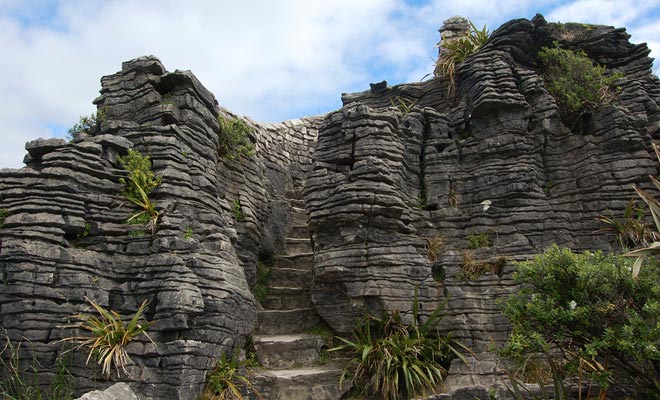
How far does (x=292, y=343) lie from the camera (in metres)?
9.51

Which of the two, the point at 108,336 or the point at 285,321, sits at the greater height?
the point at 285,321

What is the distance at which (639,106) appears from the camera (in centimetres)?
1098

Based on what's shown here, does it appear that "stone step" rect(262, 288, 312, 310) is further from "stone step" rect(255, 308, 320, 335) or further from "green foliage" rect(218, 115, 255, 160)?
"green foliage" rect(218, 115, 255, 160)

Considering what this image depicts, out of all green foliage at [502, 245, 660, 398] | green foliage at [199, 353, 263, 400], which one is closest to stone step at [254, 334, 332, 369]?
green foliage at [199, 353, 263, 400]

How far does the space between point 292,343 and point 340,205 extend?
8.91 feet

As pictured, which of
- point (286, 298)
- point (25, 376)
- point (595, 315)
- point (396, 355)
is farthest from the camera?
point (286, 298)

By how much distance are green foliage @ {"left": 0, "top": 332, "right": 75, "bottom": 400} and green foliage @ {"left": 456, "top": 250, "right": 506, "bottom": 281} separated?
6.61 m

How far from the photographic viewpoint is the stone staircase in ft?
28.6

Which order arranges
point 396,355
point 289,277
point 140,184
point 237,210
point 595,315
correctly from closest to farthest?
Result: 1. point 595,315
2. point 140,184
3. point 396,355
4. point 237,210
5. point 289,277

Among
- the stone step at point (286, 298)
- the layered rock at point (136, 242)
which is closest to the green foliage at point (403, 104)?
the layered rock at point (136, 242)

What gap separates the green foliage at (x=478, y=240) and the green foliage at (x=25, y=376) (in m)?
7.25

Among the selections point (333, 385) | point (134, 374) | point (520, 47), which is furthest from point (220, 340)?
point (520, 47)

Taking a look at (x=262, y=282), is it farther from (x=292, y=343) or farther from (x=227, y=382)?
(x=227, y=382)

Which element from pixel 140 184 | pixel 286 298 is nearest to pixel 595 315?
pixel 286 298
